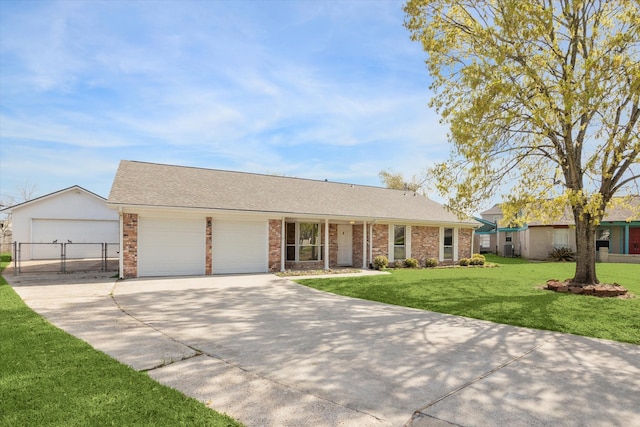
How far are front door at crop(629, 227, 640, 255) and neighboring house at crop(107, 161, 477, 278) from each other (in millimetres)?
11963

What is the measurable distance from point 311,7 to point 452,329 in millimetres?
9224

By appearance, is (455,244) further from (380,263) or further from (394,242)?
(380,263)

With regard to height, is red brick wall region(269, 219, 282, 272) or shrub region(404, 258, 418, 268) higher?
red brick wall region(269, 219, 282, 272)

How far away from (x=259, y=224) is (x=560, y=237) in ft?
72.8

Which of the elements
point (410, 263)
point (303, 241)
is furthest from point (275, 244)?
point (410, 263)

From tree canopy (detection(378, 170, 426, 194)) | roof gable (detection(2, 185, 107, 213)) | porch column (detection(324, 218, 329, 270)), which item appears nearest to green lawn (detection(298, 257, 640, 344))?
porch column (detection(324, 218, 329, 270))

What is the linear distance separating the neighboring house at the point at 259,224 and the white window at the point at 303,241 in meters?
0.05

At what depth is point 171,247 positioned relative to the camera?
1412 centimetres

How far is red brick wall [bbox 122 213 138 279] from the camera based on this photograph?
43.2ft

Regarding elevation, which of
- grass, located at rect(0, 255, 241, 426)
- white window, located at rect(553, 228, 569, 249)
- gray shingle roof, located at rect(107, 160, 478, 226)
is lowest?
grass, located at rect(0, 255, 241, 426)

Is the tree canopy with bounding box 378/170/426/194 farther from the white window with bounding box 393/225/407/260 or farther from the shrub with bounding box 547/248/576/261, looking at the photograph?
the white window with bounding box 393/225/407/260

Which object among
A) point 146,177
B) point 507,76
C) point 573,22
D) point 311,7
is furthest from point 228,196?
point 573,22

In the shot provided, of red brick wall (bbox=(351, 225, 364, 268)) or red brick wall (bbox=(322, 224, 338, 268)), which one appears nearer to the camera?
red brick wall (bbox=(322, 224, 338, 268))

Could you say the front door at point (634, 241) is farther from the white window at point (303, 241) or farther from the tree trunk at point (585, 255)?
the white window at point (303, 241)
